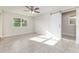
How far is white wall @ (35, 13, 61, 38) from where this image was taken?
719 cm

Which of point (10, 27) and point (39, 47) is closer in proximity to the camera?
point (39, 47)

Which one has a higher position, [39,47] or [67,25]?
[67,25]

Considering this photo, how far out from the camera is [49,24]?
853 centimetres

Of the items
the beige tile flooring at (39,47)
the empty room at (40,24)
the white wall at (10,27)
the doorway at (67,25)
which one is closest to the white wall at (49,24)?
the empty room at (40,24)

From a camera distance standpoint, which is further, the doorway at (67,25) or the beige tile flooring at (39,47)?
the doorway at (67,25)

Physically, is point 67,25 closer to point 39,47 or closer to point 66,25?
point 66,25

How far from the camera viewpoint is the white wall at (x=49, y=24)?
23.6 feet

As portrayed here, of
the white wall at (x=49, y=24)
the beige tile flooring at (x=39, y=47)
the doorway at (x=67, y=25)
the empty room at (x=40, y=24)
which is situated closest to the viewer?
the beige tile flooring at (x=39, y=47)

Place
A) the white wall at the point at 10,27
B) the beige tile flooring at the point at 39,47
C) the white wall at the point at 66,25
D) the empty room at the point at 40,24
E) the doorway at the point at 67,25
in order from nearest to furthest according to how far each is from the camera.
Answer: the beige tile flooring at the point at 39,47, the empty room at the point at 40,24, the doorway at the point at 67,25, the white wall at the point at 66,25, the white wall at the point at 10,27

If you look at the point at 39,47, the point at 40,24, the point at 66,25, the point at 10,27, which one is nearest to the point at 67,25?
the point at 66,25

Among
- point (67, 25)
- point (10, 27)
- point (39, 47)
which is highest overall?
point (67, 25)

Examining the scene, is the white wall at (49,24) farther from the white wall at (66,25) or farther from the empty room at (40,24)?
the white wall at (66,25)

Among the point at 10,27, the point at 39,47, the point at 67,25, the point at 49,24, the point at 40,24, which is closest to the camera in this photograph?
the point at 39,47
